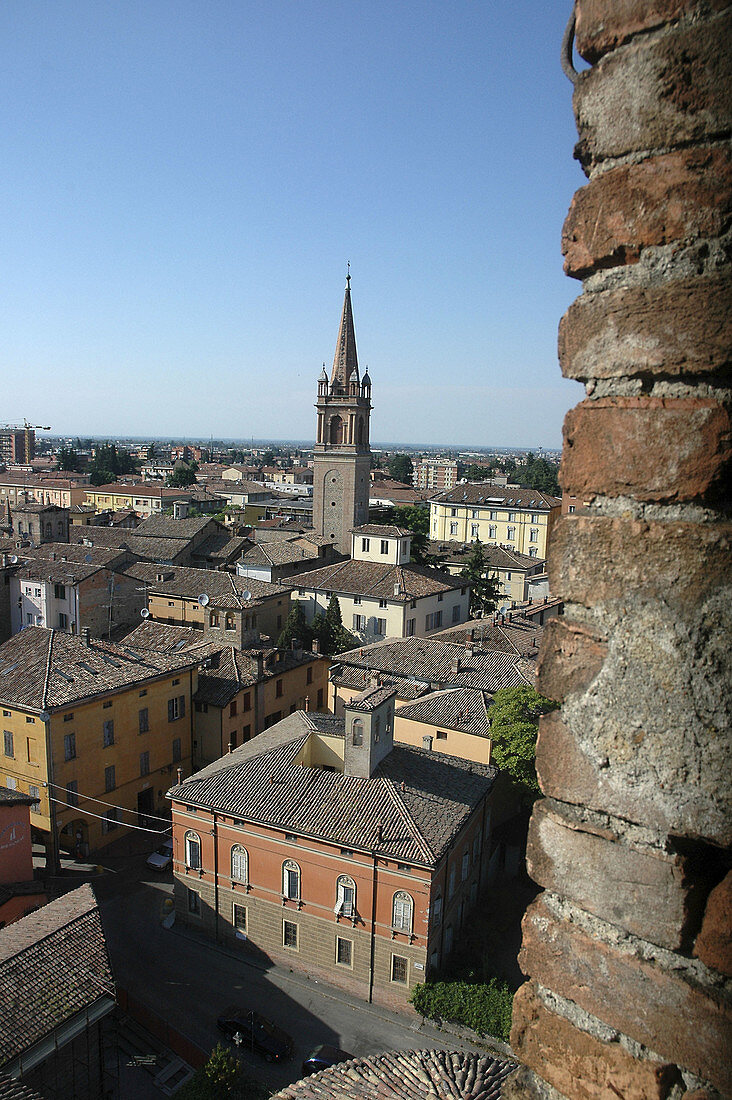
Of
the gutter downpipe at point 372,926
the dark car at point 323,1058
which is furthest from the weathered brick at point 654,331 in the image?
the dark car at point 323,1058

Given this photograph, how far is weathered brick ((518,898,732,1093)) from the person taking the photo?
97.9 inches

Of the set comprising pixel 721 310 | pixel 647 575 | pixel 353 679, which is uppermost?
pixel 721 310

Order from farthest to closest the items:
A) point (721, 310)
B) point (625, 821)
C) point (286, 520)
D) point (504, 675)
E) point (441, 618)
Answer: point (286, 520)
point (441, 618)
point (504, 675)
point (625, 821)
point (721, 310)

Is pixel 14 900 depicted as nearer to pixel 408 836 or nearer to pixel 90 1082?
pixel 90 1082

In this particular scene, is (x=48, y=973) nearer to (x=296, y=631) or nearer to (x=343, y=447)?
(x=296, y=631)

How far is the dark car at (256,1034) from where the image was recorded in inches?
571

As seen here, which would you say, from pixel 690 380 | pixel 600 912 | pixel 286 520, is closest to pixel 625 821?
pixel 600 912

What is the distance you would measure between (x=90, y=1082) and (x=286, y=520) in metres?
56.5

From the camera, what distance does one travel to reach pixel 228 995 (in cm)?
1620

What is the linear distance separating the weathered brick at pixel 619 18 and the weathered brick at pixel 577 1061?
3.48 m

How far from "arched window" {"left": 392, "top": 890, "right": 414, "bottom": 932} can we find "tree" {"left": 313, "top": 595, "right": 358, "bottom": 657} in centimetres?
1982

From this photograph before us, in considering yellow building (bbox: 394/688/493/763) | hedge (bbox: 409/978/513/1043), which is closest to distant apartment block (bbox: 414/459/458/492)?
yellow building (bbox: 394/688/493/763)

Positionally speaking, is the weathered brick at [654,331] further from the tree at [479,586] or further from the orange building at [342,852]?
the tree at [479,586]

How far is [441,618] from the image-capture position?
3891cm
